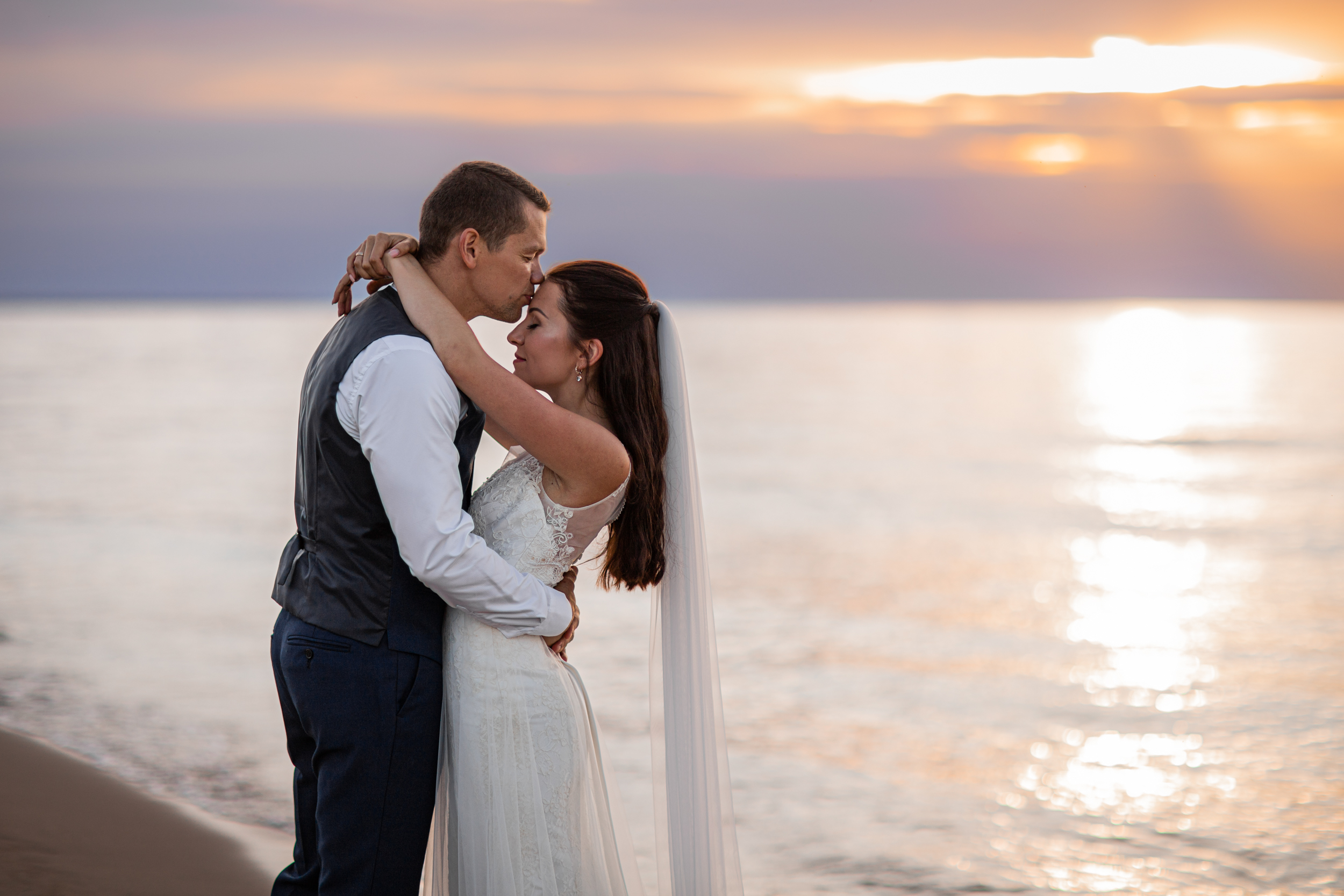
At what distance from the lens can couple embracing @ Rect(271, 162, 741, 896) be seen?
2.52 m

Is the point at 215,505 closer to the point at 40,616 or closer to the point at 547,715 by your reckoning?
the point at 40,616

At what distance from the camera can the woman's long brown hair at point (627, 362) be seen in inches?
116

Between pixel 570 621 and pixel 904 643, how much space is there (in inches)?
256

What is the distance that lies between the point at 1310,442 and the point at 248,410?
24.5 metres

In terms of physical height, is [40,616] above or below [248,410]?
below

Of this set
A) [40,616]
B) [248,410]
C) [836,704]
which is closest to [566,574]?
[836,704]

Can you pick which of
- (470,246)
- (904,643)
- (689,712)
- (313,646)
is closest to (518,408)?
(470,246)

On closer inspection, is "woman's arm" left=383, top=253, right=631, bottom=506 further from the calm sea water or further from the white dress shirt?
the calm sea water

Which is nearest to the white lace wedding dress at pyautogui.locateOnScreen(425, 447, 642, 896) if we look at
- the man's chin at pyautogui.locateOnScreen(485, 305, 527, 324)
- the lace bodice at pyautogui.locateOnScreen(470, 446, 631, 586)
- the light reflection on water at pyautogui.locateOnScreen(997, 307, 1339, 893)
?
the lace bodice at pyautogui.locateOnScreen(470, 446, 631, 586)

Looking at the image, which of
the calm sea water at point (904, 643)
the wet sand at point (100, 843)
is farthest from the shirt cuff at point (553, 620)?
the calm sea water at point (904, 643)

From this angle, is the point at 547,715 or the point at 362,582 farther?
the point at 547,715

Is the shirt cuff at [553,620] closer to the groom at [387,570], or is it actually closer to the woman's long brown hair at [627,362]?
the groom at [387,570]

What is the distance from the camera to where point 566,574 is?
9.86ft

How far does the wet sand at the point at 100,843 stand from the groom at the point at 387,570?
1.84 m
